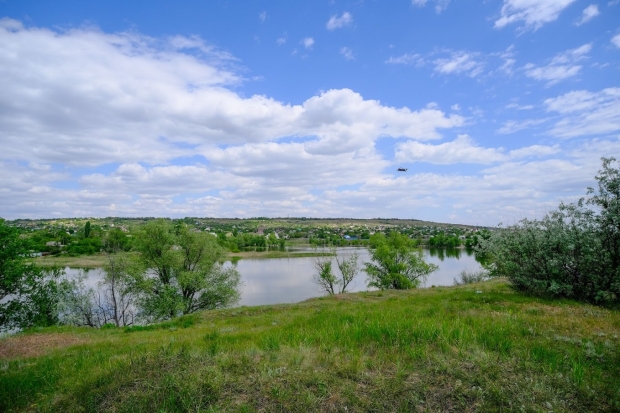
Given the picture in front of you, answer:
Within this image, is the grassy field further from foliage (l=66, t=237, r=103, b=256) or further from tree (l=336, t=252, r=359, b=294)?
foliage (l=66, t=237, r=103, b=256)

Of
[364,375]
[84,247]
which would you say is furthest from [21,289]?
[84,247]

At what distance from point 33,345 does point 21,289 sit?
52.9 ft

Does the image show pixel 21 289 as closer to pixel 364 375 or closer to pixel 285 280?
pixel 364 375

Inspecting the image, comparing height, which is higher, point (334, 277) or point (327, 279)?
point (334, 277)

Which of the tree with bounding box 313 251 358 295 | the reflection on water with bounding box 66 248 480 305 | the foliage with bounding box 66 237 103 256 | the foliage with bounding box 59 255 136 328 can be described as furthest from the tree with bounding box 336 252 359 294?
the foliage with bounding box 66 237 103 256

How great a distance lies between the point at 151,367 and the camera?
18.1 feet

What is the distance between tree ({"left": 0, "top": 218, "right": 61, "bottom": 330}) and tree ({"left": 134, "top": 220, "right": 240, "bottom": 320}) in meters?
7.05

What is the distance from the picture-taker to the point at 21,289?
82.3 feet

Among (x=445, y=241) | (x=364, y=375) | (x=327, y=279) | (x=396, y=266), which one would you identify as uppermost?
(x=364, y=375)

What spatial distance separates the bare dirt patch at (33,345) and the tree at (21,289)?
A: 10.9 metres

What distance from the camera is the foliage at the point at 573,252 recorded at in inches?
445

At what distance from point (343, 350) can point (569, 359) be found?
370cm

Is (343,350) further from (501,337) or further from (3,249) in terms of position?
(3,249)

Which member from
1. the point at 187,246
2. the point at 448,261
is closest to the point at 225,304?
the point at 187,246
